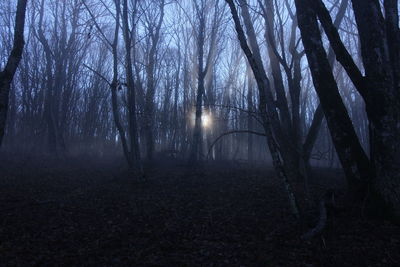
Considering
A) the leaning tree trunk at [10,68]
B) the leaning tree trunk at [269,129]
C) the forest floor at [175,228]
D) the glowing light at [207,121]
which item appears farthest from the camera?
the glowing light at [207,121]

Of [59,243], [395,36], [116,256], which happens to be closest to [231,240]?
[116,256]

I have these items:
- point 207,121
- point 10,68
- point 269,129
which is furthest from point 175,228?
point 207,121

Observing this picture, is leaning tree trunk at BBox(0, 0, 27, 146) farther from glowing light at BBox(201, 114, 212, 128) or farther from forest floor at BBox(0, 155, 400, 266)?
glowing light at BBox(201, 114, 212, 128)

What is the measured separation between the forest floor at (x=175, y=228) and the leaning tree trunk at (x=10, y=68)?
2184 millimetres

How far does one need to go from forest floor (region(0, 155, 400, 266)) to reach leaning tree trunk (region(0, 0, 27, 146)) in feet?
7.16

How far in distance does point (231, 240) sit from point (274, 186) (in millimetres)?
4006

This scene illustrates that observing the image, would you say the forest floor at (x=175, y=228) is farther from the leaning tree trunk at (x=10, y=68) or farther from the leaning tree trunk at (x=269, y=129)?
the leaning tree trunk at (x=10, y=68)

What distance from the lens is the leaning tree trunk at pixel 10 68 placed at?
673 centimetres

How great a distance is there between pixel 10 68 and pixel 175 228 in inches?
196

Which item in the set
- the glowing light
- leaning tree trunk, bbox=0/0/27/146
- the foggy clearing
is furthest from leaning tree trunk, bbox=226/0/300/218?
the glowing light

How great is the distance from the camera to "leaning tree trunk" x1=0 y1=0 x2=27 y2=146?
673 centimetres

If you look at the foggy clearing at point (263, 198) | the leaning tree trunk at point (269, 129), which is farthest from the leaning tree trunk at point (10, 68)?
the leaning tree trunk at point (269, 129)

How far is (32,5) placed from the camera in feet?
60.4

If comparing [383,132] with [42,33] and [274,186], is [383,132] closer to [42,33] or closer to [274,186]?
[274,186]
